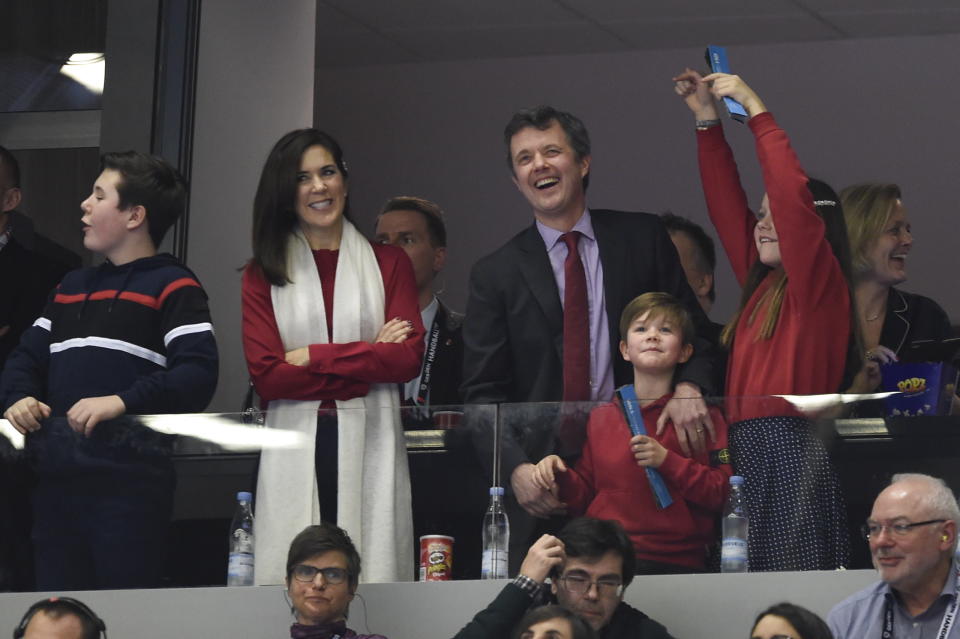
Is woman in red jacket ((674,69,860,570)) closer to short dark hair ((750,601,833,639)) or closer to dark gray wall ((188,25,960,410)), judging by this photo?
short dark hair ((750,601,833,639))

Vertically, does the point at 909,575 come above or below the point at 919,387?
below

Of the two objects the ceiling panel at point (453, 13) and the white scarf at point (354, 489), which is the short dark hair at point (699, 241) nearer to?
the white scarf at point (354, 489)

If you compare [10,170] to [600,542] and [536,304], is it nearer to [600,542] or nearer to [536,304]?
[536,304]

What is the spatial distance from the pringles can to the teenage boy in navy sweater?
0.79 metres

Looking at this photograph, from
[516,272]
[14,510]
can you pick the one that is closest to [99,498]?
[14,510]

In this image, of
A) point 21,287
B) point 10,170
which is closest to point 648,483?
point 21,287

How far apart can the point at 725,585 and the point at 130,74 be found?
144 inches

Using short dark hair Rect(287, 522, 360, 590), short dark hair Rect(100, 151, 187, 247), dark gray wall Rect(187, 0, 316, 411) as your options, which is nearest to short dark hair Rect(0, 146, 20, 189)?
short dark hair Rect(100, 151, 187, 247)

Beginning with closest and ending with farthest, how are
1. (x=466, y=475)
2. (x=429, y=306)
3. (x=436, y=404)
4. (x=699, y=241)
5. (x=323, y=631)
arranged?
1. (x=323, y=631)
2. (x=466, y=475)
3. (x=436, y=404)
4. (x=429, y=306)
5. (x=699, y=241)

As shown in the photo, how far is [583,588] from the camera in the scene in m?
4.99

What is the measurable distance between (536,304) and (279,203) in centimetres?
89

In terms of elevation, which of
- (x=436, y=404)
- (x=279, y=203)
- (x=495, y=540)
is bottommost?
(x=495, y=540)

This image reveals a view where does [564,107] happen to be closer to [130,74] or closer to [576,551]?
[130,74]

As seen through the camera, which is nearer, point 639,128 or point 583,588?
point 583,588
